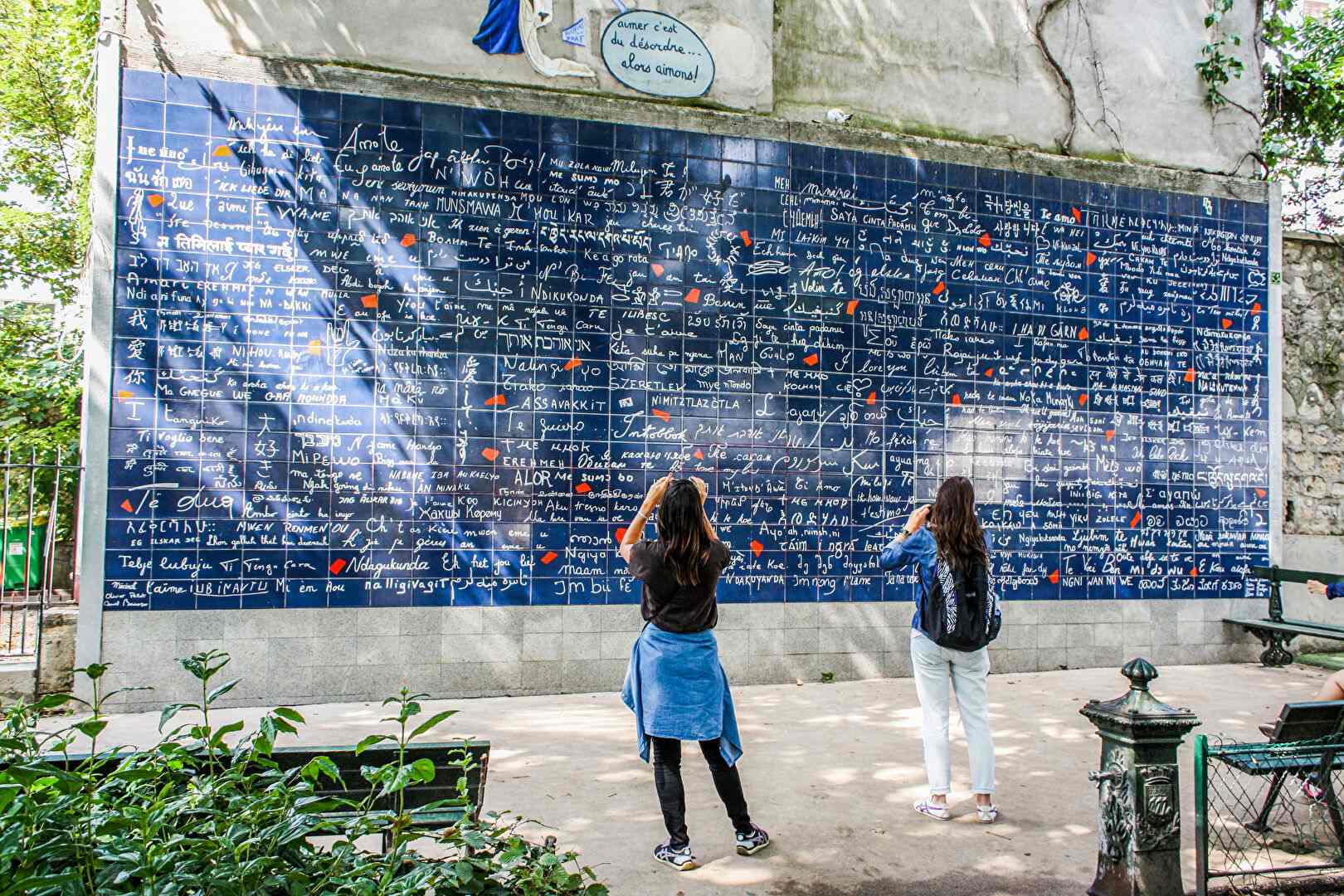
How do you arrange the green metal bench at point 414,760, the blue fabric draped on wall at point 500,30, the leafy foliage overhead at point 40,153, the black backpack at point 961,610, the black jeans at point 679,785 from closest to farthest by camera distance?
the green metal bench at point 414,760, the black jeans at point 679,785, the black backpack at point 961,610, the blue fabric draped on wall at point 500,30, the leafy foliage overhead at point 40,153

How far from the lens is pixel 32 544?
7.41 meters

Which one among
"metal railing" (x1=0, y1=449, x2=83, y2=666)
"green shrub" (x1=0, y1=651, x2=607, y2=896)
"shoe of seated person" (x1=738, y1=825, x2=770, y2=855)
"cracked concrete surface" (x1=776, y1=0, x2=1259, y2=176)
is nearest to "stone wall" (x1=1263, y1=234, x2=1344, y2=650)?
"cracked concrete surface" (x1=776, y1=0, x2=1259, y2=176)

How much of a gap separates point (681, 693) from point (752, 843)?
0.73 m

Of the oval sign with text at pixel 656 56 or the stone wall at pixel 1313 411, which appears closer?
the oval sign with text at pixel 656 56

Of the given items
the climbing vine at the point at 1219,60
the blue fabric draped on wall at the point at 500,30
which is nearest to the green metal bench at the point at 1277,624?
the climbing vine at the point at 1219,60

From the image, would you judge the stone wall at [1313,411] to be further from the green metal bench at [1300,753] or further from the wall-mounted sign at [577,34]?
the wall-mounted sign at [577,34]

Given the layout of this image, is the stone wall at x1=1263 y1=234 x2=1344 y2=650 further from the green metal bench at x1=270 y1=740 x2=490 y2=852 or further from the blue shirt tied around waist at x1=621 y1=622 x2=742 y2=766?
the green metal bench at x1=270 y1=740 x2=490 y2=852

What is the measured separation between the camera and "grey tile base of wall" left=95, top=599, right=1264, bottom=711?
20.7 feet

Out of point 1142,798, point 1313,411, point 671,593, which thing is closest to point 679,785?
point 671,593

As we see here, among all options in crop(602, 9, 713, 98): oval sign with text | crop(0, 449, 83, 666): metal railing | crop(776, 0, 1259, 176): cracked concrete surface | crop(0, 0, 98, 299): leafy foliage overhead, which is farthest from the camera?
crop(0, 0, 98, 299): leafy foliage overhead

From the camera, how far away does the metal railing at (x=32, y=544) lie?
617 centimetres

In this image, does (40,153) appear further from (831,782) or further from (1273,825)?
(1273,825)

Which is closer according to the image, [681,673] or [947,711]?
[681,673]

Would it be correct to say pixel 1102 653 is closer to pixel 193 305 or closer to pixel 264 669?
pixel 264 669
